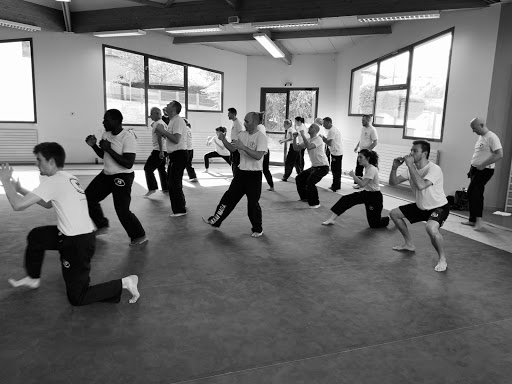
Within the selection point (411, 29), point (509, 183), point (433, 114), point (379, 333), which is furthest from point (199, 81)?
point (379, 333)

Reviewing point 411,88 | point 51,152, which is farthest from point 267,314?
point 411,88

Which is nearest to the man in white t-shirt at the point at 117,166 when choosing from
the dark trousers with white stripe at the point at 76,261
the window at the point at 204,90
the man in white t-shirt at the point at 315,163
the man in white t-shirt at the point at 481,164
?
the dark trousers with white stripe at the point at 76,261

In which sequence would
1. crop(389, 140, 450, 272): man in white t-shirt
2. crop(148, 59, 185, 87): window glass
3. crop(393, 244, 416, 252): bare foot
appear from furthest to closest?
crop(148, 59, 185, 87): window glass
crop(393, 244, 416, 252): bare foot
crop(389, 140, 450, 272): man in white t-shirt

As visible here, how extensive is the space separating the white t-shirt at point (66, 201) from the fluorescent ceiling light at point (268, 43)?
7.95 meters

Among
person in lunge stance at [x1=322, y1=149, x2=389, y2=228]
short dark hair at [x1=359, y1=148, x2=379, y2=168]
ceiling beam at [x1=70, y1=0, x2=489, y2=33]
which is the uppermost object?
ceiling beam at [x1=70, y1=0, x2=489, y2=33]

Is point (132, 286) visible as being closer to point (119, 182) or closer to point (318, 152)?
point (119, 182)

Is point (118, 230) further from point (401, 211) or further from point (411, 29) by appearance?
point (411, 29)

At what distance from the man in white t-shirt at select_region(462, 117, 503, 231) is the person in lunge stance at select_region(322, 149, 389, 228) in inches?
49.2

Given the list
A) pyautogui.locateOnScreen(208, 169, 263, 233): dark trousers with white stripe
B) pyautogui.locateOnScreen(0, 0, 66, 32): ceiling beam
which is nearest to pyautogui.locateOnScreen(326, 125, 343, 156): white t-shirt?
pyautogui.locateOnScreen(208, 169, 263, 233): dark trousers with white stripe

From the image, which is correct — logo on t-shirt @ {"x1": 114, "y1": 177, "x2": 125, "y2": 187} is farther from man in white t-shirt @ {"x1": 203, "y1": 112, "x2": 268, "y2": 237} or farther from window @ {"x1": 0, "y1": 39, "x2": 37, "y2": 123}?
window @ {"x1": 0, "y1": 39, "x2": 37, "y2": 123}

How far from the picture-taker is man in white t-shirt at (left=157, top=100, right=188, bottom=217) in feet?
18.4

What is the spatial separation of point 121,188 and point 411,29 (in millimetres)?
7636

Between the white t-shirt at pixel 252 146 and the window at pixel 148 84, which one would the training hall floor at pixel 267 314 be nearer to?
the white t-shirt at pixel 252 146

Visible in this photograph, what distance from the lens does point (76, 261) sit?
2.88 metres
